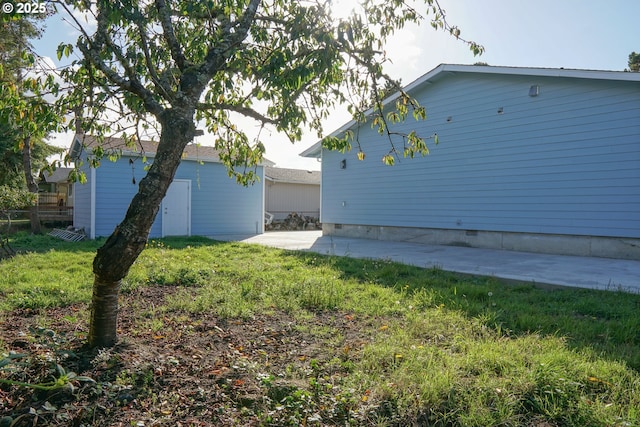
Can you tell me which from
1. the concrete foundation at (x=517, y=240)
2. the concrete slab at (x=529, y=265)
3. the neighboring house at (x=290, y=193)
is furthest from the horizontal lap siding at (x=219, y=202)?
the concrete slab at (x=529, y=265)

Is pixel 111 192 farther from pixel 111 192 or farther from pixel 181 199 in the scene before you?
pixel 181 199

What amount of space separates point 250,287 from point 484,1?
4.49m

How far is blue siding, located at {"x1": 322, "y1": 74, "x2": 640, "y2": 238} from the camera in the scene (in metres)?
9.11

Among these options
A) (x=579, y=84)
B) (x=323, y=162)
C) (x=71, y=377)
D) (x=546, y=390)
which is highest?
(x=579, y=84)

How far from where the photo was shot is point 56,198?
27.9 m

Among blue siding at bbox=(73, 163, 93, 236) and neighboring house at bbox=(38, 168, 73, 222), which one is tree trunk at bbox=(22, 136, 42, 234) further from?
blue siding at bbox=(73, 163, 93, 236)

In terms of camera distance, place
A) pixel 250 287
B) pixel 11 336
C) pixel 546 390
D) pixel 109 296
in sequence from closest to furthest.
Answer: pixel 546 390
pixel 109 296
pixel 11 336
pixel 250 287

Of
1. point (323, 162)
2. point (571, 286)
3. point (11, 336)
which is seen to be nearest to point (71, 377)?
point (11, 336)

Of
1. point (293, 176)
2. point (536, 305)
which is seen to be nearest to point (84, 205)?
point (293, 176)

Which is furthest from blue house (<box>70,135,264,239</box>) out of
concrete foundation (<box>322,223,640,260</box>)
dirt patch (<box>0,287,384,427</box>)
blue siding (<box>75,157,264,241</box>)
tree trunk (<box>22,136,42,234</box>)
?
dirt patch (<box>0,287,384,427</box>)

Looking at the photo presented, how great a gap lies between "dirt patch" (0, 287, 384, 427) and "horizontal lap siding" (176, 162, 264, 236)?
37.7 feet

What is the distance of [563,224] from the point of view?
9.90m

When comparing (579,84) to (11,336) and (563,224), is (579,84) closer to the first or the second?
(563,224)

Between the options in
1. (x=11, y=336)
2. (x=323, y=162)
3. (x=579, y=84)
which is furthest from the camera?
(x=323, y=162)
